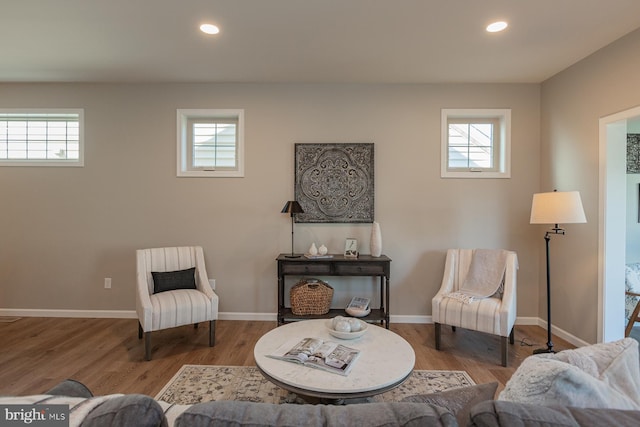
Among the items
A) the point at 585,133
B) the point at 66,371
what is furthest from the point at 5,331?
the point at 585,133

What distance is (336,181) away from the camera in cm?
358

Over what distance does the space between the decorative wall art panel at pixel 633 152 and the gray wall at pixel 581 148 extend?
1204mm

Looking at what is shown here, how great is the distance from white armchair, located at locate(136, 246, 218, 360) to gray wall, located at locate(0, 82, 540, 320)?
39cm

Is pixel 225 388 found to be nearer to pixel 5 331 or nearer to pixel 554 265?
pixel 5 331

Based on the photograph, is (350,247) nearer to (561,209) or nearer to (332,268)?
(332,268)

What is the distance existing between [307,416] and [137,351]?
9.26ft

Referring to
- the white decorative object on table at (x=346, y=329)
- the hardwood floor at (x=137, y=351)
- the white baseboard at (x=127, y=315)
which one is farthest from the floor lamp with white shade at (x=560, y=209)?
the white decorative object on table at (x=346, y=329)

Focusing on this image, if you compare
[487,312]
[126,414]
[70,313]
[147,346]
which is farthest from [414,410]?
[70,313]

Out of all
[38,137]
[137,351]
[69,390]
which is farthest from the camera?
[38,137]

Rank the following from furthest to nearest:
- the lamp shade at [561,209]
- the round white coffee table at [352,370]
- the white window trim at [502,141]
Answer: the white window trim at [502,141]
the lamp shade at [561,209]
the round white coffee table at [352,370]

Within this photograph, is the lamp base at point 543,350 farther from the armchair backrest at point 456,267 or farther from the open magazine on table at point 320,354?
A: the open magazine on table at point 320,354

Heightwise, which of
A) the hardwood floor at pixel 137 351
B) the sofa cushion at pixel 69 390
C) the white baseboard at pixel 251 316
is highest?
the sofa cushion at pixel 69 390

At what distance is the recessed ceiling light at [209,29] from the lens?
2.48 metres

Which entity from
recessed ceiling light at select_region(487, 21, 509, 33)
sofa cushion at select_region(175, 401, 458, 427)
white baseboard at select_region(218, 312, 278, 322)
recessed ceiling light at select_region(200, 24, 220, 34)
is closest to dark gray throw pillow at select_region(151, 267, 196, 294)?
white baseboard at select_region(218, 312, 278, 322)
